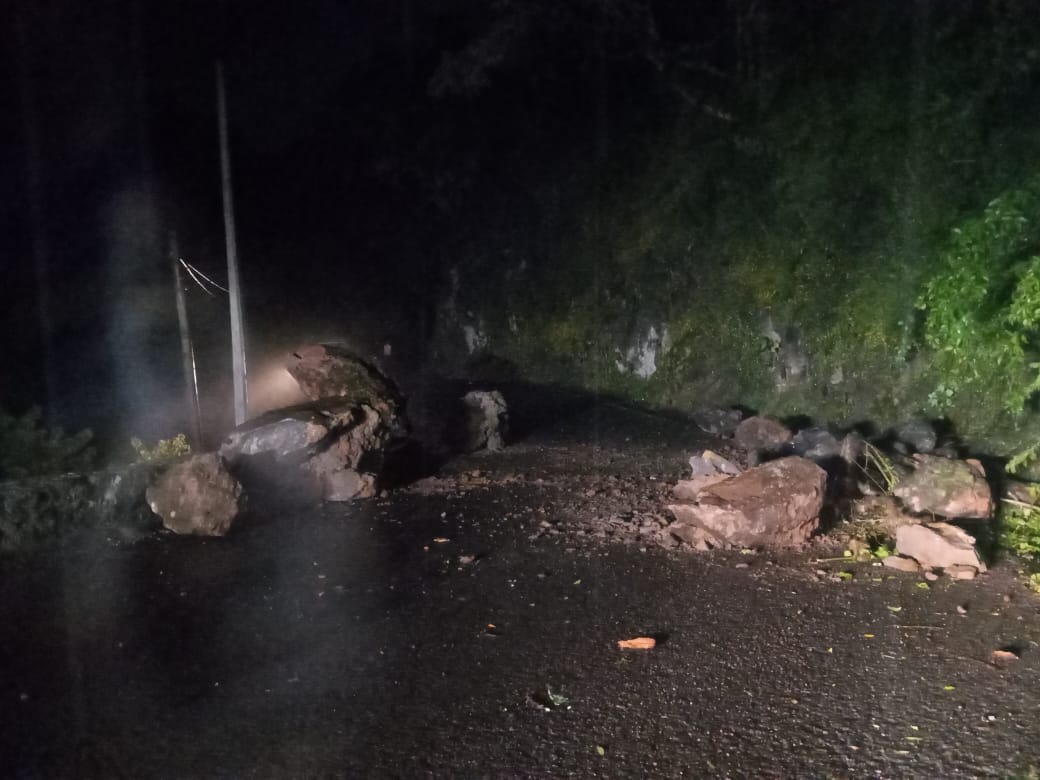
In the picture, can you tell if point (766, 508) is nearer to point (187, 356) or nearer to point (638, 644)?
point (638, 644)

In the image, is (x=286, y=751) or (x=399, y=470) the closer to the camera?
(x=286, y=751)

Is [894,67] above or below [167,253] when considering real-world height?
above

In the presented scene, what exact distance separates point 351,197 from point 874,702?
19.3 metres

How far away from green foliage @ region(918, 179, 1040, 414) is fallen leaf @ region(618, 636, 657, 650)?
10.9ft

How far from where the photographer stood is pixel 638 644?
5.62 m

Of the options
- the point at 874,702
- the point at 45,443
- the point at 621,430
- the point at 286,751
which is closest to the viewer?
the point at 286,751

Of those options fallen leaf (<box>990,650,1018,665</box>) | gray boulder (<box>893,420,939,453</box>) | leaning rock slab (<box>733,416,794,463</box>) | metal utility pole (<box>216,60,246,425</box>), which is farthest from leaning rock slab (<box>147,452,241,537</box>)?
gray boulder (<box>893,420,939,453</box>)

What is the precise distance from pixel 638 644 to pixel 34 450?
6.64 metres

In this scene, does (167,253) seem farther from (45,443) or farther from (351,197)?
(351,197)

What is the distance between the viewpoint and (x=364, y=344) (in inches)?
861

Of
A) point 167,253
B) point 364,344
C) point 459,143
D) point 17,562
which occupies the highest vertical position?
point 459,143

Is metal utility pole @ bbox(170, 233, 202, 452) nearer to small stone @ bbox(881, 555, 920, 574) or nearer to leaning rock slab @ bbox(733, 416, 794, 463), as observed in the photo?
leaning rock slab @ bbox(733, 416, 794, 463)

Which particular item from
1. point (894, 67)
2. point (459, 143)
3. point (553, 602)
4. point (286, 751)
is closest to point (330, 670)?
point (286, 751)

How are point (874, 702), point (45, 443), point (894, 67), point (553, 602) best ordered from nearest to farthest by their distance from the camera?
point (874, 702), point (553, 602), point (45, 443), point (894, 67)
